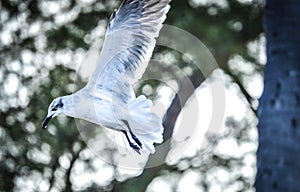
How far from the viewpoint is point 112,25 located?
4809 mm

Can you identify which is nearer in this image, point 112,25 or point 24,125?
point 112,25

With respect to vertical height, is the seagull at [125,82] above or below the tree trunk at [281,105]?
below

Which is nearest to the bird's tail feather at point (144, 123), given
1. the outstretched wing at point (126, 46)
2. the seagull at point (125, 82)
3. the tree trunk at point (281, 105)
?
the seagull at point (125, 82)

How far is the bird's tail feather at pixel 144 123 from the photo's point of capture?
4.71 meters

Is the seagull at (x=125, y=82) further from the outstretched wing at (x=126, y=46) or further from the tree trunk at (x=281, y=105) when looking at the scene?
the tree trunk at (x=281, y=105)

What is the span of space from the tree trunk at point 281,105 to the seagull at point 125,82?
892 millimetres

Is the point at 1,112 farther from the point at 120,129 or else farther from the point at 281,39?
the point at 281,39

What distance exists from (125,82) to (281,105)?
1253 mm

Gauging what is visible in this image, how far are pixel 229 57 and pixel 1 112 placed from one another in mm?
2134

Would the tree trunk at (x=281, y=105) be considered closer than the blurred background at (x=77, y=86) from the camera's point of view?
Yes

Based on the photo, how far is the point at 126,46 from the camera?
4.94m

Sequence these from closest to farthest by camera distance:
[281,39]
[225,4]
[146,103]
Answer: [281,39] < [146,103] < [225,4]

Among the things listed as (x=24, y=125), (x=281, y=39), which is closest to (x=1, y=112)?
(x=24, y=125)

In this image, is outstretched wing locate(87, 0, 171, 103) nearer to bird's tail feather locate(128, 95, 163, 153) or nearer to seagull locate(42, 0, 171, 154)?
seagull locate(42, 0, 171, 154)
